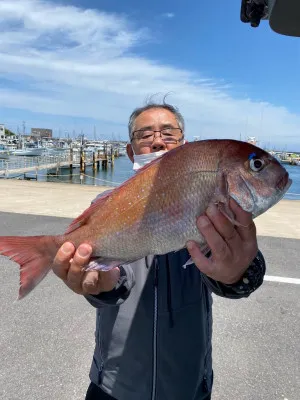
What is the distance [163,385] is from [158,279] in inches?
23.4

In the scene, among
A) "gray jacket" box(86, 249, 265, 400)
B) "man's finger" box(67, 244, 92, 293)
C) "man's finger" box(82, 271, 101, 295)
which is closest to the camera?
"man's finger" box(67, 244, 92, 293)

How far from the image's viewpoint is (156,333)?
1.98 m

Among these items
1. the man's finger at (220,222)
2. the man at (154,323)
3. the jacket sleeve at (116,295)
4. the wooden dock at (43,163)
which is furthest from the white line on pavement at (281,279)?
the wooden dock at (43,163)

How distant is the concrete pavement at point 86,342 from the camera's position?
299cm

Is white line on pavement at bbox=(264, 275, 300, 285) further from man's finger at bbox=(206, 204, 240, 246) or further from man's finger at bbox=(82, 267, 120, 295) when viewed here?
man's finger at bbox=(206, 204, 240, 246)

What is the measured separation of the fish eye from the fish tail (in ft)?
3.30

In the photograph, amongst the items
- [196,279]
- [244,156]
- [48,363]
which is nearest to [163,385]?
[196,279]

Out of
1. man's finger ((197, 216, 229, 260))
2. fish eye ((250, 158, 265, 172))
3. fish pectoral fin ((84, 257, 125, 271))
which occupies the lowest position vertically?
fish pectoral fin ((84, 257, 125, 271))

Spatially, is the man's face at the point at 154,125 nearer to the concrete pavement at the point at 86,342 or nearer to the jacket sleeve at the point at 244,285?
the jacket sleeve at the point at 244,285

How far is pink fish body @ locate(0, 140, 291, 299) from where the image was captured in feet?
4.83

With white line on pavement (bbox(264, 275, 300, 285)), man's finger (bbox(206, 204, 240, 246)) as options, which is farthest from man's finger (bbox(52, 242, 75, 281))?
white line on pavement (bbox(264, 275, 300, 285))

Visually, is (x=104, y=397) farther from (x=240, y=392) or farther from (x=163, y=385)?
(x=240, y=392)

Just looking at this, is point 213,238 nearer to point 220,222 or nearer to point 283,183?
point 220,222

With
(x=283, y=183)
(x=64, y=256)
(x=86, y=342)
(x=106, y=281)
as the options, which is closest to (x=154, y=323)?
(x=106, y=281)
